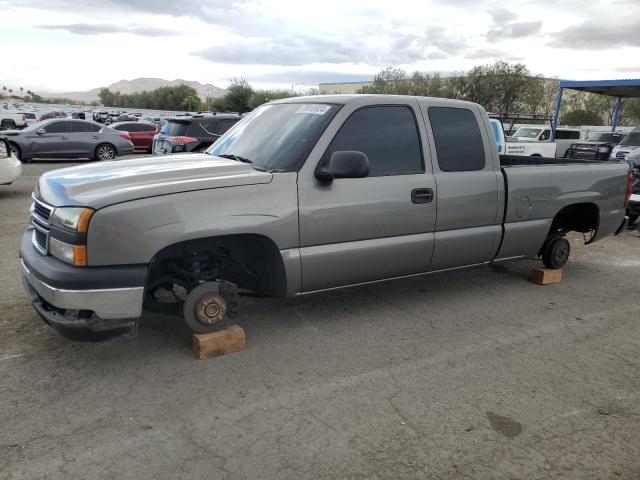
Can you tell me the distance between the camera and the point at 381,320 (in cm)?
463

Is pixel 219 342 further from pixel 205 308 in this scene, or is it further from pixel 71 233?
pixel 71 233

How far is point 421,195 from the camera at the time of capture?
14.7 ft

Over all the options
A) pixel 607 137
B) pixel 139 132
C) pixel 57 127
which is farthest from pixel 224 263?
pixel 607 137

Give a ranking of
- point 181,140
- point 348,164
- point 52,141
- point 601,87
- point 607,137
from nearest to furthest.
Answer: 1. point 348,164
2. point 181,140
3. point 52,141
4. point 607,137
5. point 601,87

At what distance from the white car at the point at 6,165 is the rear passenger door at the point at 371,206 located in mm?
8513

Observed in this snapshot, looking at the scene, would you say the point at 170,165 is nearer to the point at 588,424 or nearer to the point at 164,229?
the point at 164,229

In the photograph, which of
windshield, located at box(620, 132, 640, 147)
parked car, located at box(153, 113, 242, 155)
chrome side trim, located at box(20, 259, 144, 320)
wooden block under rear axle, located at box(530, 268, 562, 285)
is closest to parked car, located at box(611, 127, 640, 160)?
windshield, located at box(620, 132, 640, 147)

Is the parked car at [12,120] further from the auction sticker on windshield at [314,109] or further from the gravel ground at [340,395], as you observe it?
the auction sticker on windshield at [314,109]

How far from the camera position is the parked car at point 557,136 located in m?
23.3

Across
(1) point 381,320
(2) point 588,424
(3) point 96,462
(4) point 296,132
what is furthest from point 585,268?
(3) point 96,462

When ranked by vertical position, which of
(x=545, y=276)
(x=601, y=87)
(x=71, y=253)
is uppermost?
(x=601, y=87)

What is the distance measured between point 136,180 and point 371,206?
1.75m

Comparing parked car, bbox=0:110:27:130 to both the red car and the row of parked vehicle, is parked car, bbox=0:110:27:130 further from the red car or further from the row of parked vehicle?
the row of parked vehicle

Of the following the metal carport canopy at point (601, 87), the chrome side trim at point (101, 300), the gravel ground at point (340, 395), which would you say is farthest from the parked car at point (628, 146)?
the chrome side trim at point (101, 300)
